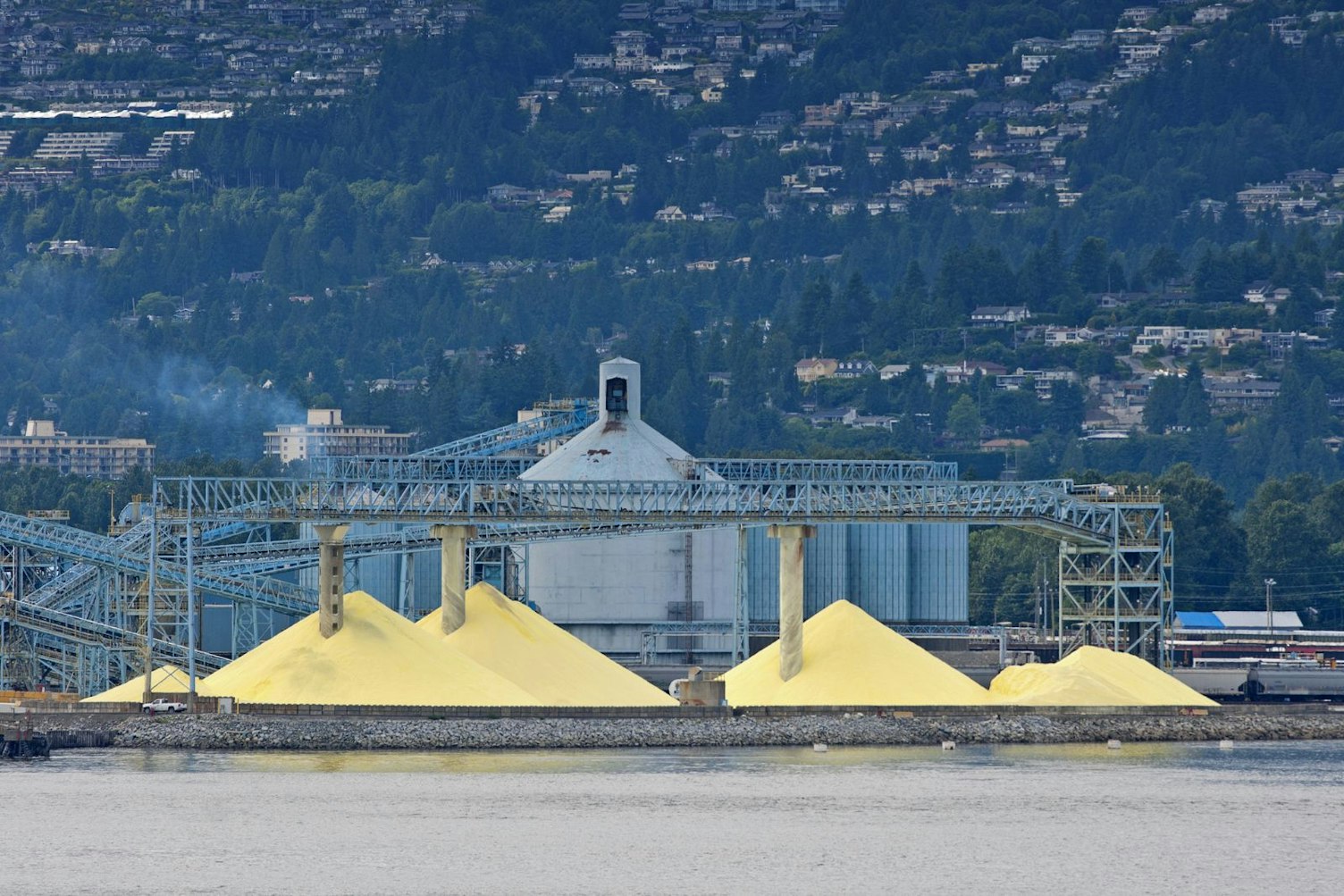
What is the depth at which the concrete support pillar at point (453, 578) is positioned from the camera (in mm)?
118250

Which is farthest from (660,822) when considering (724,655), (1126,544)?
(724,655)

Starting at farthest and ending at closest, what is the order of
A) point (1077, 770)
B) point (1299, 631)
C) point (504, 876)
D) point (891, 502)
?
point (1299, 631), point (891, 502), point (1077, 770), point (504, 876)

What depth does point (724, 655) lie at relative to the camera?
489 ft

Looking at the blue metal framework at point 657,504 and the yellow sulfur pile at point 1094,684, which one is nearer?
the blue metal framework at point 657,504

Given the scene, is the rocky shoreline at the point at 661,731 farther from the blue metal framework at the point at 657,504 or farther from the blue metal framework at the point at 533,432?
the blue metal framework at the point at 533,432

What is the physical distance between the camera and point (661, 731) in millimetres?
114875

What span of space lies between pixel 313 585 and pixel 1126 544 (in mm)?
38364

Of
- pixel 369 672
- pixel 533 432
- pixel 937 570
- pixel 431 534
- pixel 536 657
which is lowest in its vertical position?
pixel 369 672

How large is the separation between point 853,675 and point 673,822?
27.0 m

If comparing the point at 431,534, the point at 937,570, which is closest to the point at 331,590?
the point at 431,534

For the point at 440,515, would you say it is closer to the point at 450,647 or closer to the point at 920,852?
the point at 450,647

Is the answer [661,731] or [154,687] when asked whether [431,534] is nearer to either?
Answer: [154,687]

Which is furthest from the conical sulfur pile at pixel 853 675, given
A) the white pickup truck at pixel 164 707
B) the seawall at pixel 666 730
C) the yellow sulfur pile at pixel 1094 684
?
the white pickup truck at pixel 164 707

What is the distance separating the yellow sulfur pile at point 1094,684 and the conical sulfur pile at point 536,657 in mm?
13548
